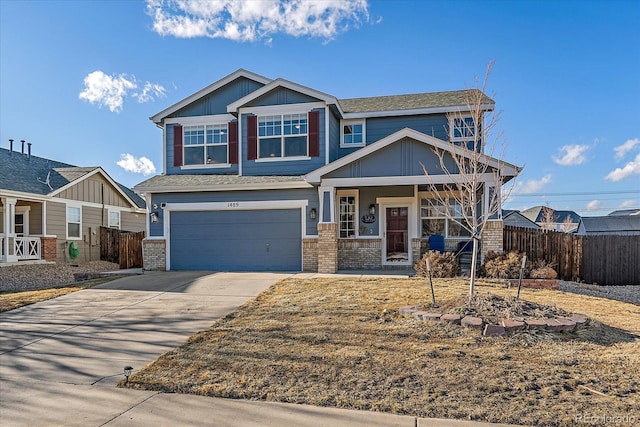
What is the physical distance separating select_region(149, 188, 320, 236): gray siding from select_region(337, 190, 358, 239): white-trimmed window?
1.47 metres

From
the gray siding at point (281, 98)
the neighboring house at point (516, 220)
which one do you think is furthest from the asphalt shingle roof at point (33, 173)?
the neighboring house at point (516, 220)

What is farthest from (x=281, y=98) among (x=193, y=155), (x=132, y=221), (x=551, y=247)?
(x=132, y=221)

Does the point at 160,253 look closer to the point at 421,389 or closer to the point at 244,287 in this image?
the point at 244,287

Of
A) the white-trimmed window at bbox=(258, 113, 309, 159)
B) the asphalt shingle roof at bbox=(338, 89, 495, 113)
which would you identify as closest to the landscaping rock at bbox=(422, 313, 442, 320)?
the white-trimmed window at bbox=(258, 113, 309, 159)

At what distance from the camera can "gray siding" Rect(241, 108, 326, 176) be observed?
48.8 feet

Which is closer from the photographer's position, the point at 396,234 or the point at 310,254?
the point at 310,254

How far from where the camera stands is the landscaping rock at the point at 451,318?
20.9 ft

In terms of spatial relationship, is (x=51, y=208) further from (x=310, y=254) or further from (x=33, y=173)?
(x=310, y=254)

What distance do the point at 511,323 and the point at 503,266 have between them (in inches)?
234

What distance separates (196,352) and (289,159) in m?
10.1

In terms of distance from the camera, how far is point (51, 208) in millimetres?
19781

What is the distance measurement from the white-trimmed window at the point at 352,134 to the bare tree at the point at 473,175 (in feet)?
11.0

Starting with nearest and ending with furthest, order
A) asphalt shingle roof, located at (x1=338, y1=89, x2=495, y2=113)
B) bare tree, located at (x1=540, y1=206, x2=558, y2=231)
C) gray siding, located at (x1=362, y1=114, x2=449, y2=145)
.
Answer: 1. gray siding, located at (x1=362, y1=114, x2=449, y2=145)
2. asphalt shingle roof, located at (x1=338, y1=89, x2=495, y2=113)
3. bare tree, located at (x1=540, y1=206, x2=558, y2=231)

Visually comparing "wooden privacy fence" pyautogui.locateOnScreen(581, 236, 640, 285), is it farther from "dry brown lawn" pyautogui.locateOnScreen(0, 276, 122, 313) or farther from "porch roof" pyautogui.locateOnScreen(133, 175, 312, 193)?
"dry brown lawn" pyautogui.locateOnScreen(0, 276, 122, 313)
